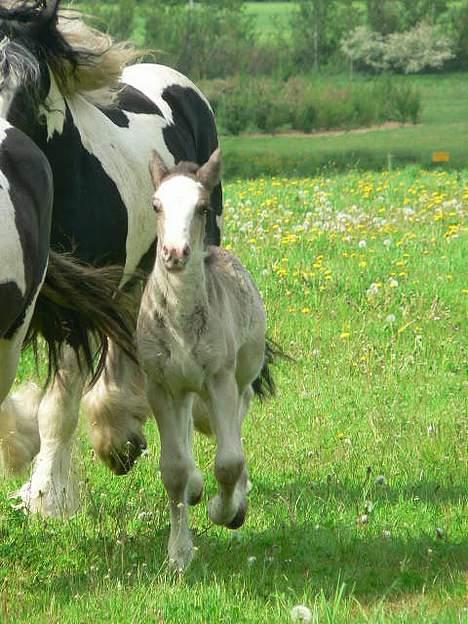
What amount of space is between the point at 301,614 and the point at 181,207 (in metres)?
1.53

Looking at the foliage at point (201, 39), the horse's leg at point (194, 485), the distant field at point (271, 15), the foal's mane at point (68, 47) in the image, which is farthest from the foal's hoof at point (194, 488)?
the distant field at point (271, 15)

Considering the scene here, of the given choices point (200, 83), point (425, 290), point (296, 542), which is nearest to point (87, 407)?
point (296, 542)

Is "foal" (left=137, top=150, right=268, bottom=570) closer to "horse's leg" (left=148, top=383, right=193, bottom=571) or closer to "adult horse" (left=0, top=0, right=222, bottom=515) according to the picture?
"horse's leg" (left=148, top=383, right=193, bottom=571)

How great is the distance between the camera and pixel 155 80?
28.6ft

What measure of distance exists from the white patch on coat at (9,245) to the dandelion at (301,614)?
1.50 metres

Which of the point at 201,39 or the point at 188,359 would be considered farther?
the point at 201,39

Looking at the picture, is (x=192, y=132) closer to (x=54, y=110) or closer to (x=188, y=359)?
(x=54, y=110)

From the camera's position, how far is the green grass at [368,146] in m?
26.5

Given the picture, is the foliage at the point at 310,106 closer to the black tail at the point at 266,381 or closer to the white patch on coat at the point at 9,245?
the black tail at the point at 266,381

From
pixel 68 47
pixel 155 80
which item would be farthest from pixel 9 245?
pixel 155 80

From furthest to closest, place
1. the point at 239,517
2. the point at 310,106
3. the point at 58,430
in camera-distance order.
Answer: the point at 310,106
the point at 58,430
the point at 239,517

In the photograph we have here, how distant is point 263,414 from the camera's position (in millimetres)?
8312

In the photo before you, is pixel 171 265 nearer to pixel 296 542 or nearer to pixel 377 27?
pixel 296 542

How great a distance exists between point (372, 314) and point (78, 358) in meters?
4.08
